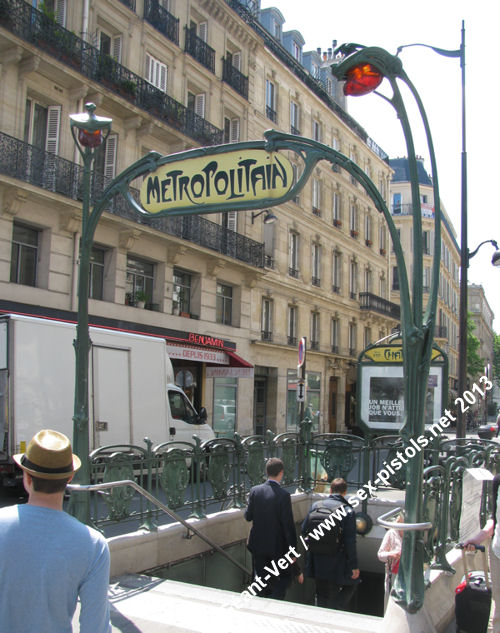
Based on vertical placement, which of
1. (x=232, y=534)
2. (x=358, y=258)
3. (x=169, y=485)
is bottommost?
(x=232, y=534)

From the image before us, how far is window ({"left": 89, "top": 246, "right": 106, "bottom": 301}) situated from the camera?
19594mm

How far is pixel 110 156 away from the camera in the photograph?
2062cm

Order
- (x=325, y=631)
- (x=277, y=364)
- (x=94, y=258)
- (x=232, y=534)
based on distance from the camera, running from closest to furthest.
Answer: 1. (x=325, y=631)
2. (x=232, y=534)
3. (x=94, y=258)
4. (x=277, y=364)

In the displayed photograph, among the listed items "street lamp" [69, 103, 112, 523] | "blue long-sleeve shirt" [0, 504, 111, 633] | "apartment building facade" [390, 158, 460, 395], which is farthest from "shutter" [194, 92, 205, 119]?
"apartment building facade" [390, 158, 460, 395]

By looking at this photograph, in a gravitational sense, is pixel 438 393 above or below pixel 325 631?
above

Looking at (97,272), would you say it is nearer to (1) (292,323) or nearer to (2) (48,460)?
(1) (292,323)

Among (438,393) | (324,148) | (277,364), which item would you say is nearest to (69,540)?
(324,148)

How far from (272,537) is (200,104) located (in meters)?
21.1

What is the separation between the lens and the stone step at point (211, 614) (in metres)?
5.18

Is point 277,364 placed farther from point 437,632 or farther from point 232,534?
point 437,632

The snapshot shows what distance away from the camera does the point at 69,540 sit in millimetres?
→ 2602

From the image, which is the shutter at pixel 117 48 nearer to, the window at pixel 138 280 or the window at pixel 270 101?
the window at pixel 138 280

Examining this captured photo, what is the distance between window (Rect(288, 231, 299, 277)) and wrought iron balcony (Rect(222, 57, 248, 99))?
7.00m

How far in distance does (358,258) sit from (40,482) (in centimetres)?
3600
